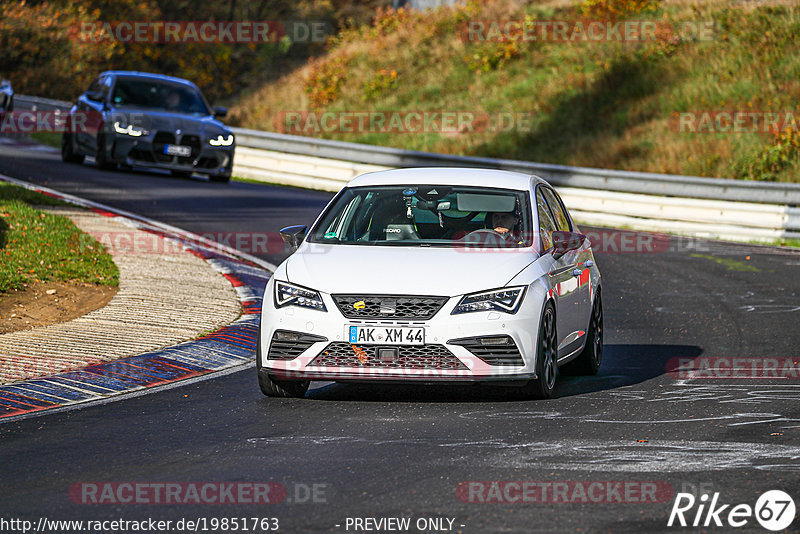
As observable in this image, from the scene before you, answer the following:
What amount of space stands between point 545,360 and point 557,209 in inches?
88.3

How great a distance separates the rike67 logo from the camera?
19.5ft

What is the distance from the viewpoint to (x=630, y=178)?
2328cm

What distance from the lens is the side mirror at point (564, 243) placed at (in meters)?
9.85

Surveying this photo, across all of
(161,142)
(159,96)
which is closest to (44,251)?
(161,142)

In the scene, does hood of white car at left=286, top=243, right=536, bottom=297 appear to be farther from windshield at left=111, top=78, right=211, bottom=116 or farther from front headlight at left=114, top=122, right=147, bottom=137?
windshield at left=111, top=78, right=211, bottom=116

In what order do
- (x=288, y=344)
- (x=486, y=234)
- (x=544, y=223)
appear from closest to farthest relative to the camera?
1. (x=288, y=344)
2. (x=486, y=234)
3. (x=544, y=223)

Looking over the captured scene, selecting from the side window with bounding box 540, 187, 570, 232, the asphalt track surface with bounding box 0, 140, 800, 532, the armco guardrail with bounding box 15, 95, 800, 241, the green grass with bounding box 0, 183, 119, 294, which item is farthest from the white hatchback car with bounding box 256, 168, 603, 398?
the armco guardrail with bounding box 15, 95, 800, 241

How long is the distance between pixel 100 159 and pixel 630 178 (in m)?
9.78

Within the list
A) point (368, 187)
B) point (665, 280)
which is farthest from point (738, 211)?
point (368, 187)

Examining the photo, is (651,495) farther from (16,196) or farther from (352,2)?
(352,2)
